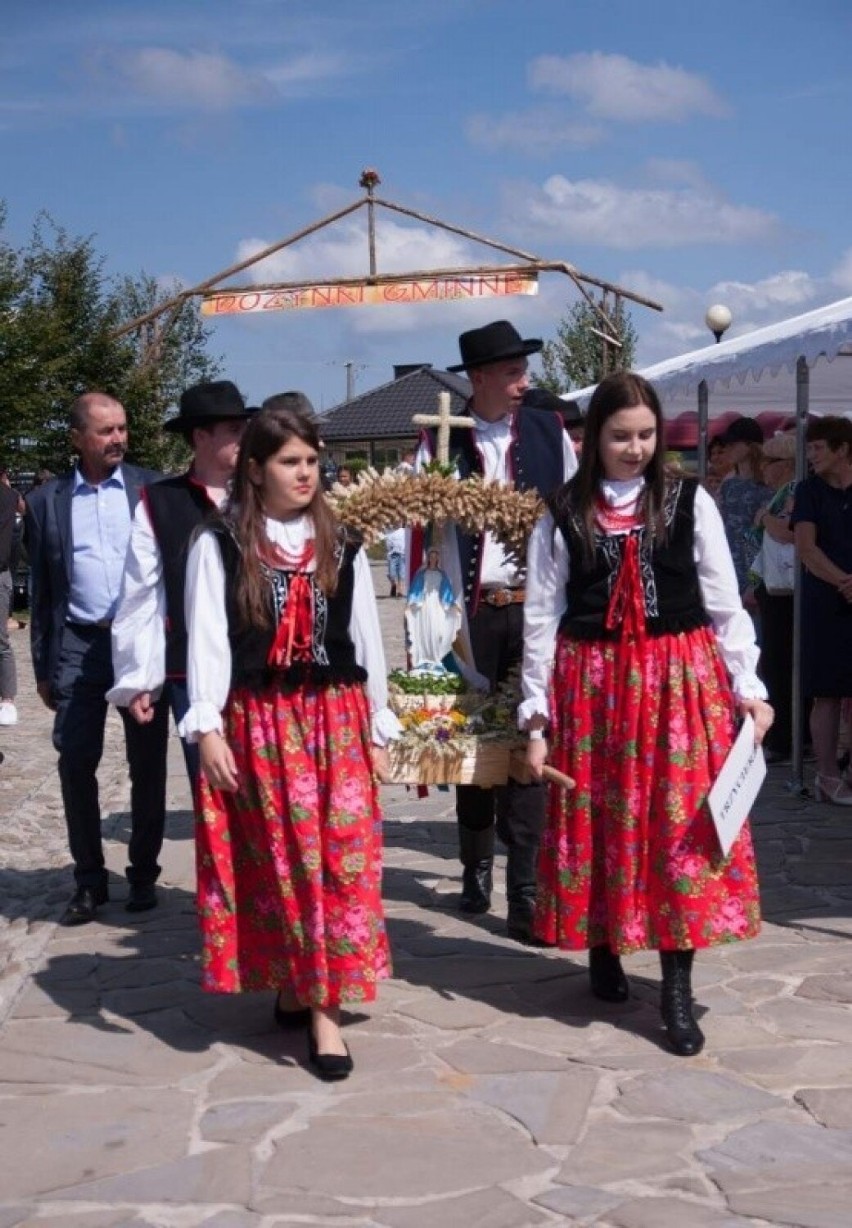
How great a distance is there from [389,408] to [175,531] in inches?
2381

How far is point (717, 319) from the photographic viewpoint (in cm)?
1934

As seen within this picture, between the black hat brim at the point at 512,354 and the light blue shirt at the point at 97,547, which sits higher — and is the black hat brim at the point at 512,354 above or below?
above

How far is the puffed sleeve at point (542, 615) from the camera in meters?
5.14

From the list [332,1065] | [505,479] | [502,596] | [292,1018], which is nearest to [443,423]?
[505,479]

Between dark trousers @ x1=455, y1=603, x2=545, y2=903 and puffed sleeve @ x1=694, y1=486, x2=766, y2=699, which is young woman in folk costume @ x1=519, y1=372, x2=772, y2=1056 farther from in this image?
dark trousers @ x1=455, y1=603, x2=545, y2=903

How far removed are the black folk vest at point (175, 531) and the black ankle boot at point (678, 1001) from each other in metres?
2.03

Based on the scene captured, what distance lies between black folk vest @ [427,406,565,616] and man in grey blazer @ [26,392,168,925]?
133 cm

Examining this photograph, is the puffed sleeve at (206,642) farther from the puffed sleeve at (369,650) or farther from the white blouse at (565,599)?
the white blouse at (565,599)

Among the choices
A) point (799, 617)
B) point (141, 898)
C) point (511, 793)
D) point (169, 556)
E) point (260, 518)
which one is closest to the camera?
point (260, 518)

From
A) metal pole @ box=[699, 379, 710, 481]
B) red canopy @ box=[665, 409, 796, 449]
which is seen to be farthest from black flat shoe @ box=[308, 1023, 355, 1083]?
red canopy @ box=[665, 409, 796, 449]

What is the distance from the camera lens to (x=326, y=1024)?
4836mm

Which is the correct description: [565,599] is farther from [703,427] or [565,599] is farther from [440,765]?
[703,427]

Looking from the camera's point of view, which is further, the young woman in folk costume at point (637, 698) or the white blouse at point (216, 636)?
the young woman in folk costume at point (637, 698)

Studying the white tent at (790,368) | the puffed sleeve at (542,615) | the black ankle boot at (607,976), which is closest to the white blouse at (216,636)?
the puffed sleeve at (542,615)
